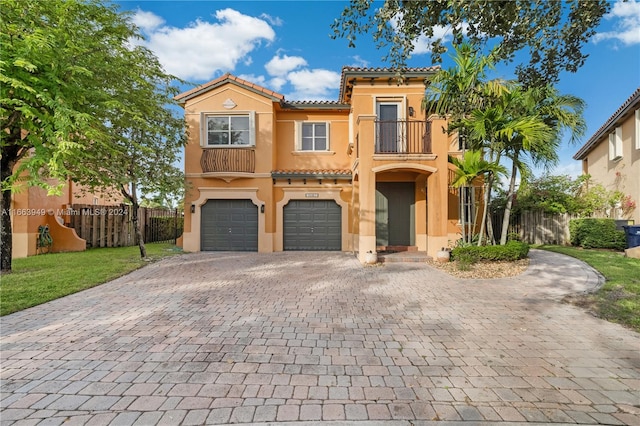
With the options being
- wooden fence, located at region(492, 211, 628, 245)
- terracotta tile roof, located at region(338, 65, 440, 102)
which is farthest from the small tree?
wooden fence, located at region(492, 211, 628, 245)

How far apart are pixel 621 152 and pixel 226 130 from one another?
19.0 m

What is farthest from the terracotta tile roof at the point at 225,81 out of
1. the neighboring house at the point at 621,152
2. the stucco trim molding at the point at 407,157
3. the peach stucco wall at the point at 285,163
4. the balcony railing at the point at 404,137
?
the neighboring house at the point at 621,152

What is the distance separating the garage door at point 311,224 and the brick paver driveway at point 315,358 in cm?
716

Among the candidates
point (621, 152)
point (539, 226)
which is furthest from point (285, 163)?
point (621, 152)

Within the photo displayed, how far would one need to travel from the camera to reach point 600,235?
39.2ft

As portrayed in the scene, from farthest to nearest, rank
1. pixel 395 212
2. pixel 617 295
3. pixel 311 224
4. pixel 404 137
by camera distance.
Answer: pixel 311 224 < pixel 395 212 < pixel 404 137 < pixel 617 295

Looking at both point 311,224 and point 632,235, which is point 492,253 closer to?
point 632,235

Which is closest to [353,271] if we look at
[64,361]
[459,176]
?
[459,176]

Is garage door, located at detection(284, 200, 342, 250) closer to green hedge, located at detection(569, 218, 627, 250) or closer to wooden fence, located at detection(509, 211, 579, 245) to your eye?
wooden fence, located at detection(509, 211, 579, 245)

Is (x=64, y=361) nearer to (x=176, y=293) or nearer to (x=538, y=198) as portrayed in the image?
(x=176, y=293)

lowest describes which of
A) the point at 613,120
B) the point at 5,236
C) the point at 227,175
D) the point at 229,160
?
the point at 5,236

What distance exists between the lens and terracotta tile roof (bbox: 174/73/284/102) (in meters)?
13.6

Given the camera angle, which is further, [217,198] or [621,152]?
[621,152]

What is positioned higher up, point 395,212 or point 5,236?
point 395,212
